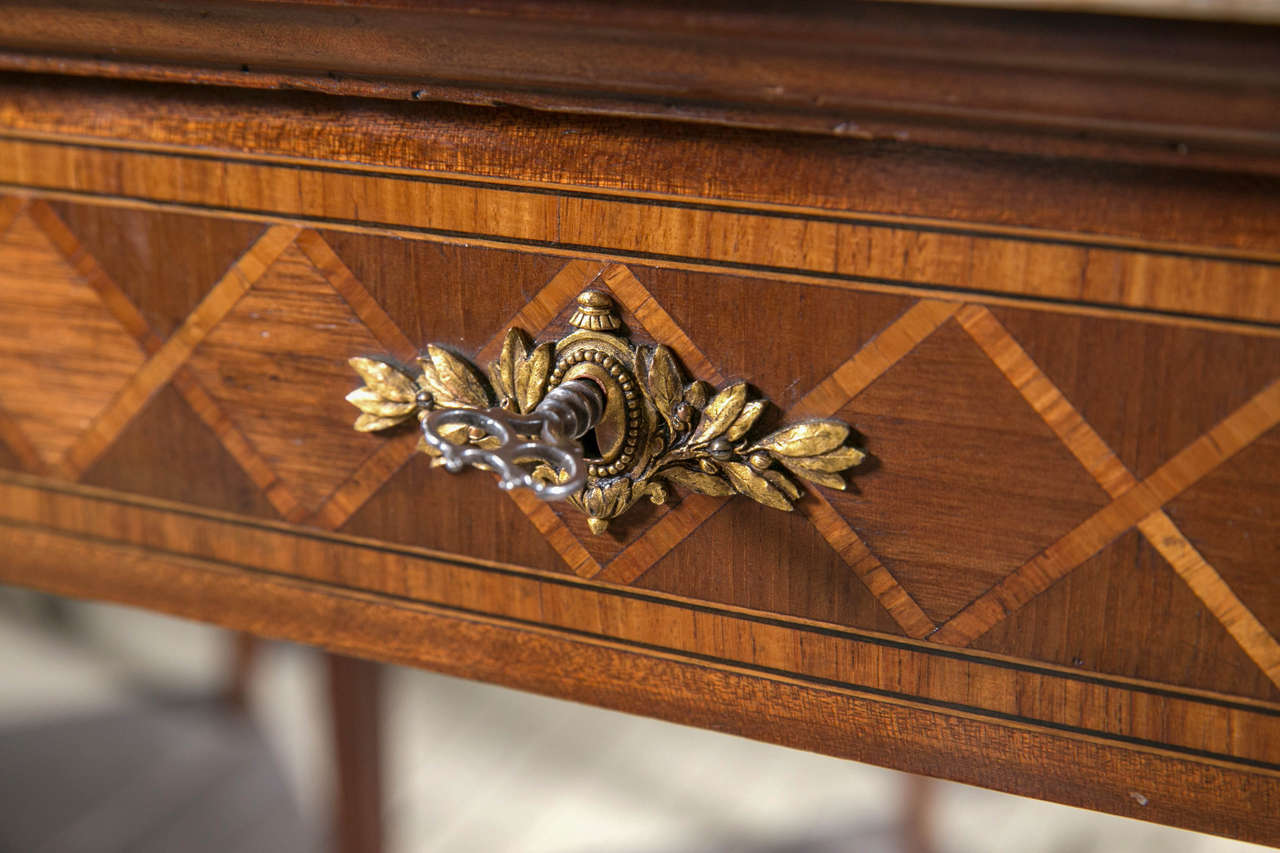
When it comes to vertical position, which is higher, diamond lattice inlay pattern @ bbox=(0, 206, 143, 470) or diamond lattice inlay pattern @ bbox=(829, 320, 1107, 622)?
diamond lattice inlay pattern @ bbox=(0, 206, 143, 470)

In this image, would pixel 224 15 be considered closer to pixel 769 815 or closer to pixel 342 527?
pixel 342 527

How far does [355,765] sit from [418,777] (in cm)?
34

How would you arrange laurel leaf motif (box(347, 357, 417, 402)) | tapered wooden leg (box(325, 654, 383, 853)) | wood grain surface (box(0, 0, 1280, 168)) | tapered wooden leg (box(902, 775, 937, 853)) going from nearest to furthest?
wood grain surface (box(0, 0, 1280, 168)) → laurel leaf motif (box(347, 357, 417, 402)) → tapered wooden leg (box(325, 654, 383, 853)) → tapered wooden leg (box(902, 775, 937, 853))

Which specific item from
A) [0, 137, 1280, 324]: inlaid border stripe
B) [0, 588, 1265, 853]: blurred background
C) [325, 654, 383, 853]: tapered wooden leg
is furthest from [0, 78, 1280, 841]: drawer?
[0, 588, 1265, 853]: blurred background

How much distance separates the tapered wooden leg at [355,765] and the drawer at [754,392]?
308mm

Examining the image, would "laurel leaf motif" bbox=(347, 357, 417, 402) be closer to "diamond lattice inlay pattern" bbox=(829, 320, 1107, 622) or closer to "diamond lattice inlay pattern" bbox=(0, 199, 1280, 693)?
"diamond lattice inlay pattern" bbox=(0, 199, 1280, 693)

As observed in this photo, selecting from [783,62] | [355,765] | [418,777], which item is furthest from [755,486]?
[418,777]

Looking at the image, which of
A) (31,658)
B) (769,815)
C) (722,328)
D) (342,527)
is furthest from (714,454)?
(31,658)

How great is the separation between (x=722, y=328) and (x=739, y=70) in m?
0.07

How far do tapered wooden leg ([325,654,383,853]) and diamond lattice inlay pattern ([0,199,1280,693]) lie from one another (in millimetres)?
327

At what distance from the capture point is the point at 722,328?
312mm

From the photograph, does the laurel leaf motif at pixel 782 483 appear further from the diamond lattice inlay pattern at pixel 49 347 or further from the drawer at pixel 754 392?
the diamond lattice inlay pattern at pixel 49 347

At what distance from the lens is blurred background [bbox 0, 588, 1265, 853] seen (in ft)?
3.06

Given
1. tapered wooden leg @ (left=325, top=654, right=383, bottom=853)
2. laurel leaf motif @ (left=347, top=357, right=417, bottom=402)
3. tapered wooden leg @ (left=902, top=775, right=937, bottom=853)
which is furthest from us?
tapered wooden leg @ (left=902, top=775, right=937, bottom=853)
